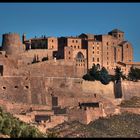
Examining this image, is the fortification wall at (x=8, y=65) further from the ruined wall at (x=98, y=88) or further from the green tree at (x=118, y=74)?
the green tree at (x=118, y=74)

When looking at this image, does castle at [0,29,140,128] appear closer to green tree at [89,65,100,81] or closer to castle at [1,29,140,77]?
castle at [1,29,140,77]

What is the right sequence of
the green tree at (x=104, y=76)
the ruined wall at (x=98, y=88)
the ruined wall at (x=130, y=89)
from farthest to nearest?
the green tree at (x=104, y=76) < the ruined wall at (x=130, y=89) < the ruined wall at (x=98, y=88)

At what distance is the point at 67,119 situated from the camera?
3322cm

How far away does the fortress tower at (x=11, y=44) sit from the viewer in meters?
41.2

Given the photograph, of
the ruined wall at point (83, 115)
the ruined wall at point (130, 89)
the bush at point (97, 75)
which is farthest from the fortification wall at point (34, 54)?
the ruined wall at point (83, 115)

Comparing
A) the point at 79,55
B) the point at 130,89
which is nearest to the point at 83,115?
the point at 130,89

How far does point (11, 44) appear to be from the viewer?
136ft

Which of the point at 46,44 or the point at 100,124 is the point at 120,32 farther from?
the point at 100,124

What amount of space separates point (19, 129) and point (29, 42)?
31408mm

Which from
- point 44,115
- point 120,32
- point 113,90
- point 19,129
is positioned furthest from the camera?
point 120,32

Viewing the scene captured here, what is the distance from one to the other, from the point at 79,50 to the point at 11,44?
641 centimetres

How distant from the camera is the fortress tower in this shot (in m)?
41.2

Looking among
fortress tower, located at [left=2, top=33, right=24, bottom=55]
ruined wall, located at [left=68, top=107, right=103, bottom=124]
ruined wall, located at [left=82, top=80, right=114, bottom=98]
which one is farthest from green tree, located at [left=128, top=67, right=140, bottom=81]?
ruined wall, located at [left=68, top=107, right=103, bottom=124]

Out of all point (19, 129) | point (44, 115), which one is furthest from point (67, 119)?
point (19, 129)
